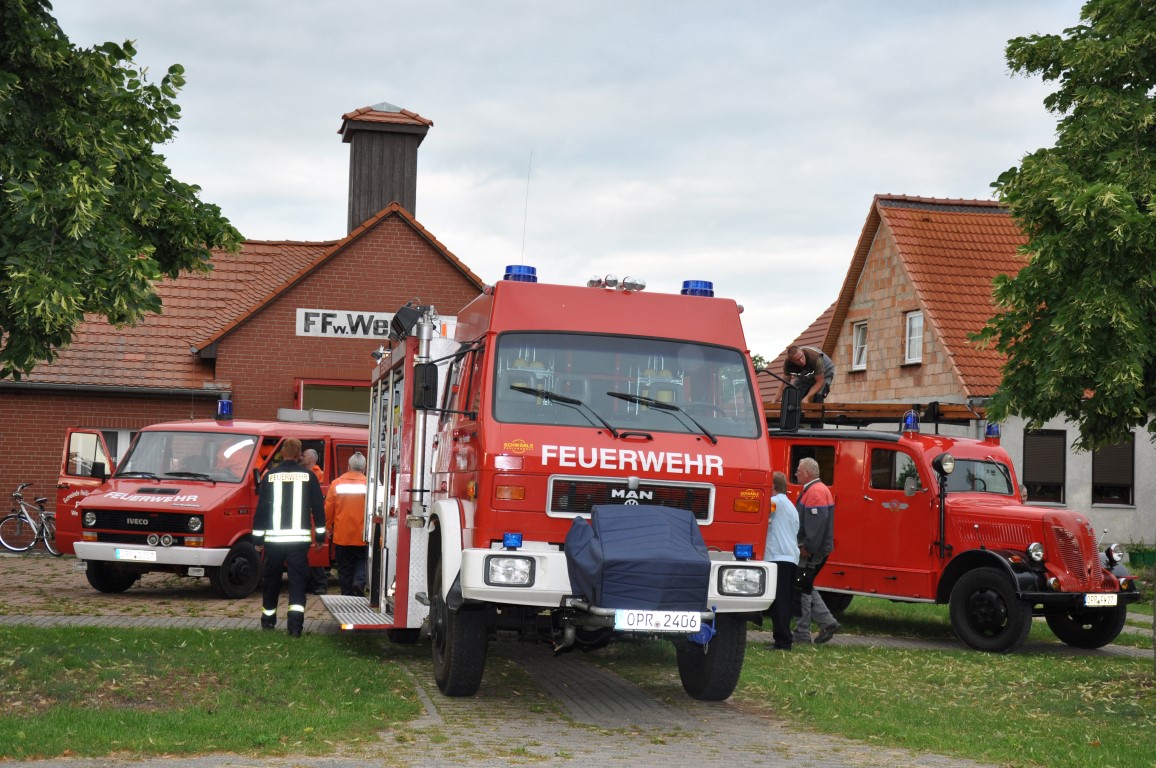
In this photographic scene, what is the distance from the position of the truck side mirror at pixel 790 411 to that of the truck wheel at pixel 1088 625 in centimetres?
620

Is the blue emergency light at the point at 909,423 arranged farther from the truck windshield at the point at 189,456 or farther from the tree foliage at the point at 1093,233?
the truck windshield at the point at 189,456

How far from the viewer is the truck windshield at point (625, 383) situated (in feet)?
31.1

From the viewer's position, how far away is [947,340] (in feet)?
93.9

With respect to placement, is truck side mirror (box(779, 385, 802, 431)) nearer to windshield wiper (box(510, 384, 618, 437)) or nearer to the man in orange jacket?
windshield wiper (box(510, 384, 618, 437))

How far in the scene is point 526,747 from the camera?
8125 mm

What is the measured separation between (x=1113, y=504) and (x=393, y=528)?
20.5 m

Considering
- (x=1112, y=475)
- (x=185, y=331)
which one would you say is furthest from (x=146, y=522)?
(x=1112, y=475)

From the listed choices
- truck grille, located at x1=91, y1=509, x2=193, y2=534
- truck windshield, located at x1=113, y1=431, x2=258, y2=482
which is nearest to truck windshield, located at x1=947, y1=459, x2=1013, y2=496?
truck windshield, located at x1=113, y1=431, x2=258, y2=482

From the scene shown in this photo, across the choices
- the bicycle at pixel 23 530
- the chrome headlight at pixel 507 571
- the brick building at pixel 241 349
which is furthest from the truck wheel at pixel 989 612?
the bicycle at pixel 23 530

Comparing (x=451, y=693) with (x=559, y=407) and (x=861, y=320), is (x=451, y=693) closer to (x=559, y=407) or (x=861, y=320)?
(x=559, y=407)

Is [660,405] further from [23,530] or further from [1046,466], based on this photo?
[1046,466]

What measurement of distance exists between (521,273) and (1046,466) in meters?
21.0

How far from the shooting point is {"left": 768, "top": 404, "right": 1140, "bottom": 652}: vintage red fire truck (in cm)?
1437

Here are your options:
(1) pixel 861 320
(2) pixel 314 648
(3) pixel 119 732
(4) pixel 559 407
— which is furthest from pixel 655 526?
(1) pixel 861 320
